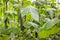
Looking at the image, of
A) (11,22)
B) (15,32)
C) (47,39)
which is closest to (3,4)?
(11,22)

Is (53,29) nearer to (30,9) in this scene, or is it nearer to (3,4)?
(30,9)

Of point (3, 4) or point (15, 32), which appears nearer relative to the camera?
point (15, 32)

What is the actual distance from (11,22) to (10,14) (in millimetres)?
118

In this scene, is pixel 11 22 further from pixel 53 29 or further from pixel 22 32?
pixel 53 29

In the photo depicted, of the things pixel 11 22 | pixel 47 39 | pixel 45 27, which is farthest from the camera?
pixel 11 22

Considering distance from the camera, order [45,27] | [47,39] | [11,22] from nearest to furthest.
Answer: [45,27], [47,39], [11,22]

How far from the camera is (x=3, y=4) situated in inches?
36.8

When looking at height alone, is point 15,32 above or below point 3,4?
below

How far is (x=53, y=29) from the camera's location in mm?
660

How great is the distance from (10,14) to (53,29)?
25 centimetres

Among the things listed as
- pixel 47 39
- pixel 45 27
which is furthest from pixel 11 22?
pixel 45 27

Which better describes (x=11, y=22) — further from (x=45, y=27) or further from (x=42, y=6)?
(x=45, y=27)

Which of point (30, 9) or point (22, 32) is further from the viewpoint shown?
point (22, 32)

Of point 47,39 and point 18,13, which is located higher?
point 18,13
